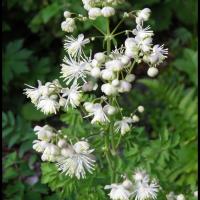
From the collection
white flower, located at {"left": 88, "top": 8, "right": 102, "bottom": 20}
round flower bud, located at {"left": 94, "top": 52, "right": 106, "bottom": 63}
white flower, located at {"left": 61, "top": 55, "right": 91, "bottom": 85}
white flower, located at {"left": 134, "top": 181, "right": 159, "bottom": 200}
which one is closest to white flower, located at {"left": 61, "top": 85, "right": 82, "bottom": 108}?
white flower, located at {"left": 61, "top": 55, "right": 91, "bottom": 85}

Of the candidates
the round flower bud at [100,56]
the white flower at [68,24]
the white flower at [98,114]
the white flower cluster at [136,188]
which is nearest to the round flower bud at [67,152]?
the white flower at [98,114]

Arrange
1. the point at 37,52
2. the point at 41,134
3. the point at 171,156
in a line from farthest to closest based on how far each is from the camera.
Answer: the point at 37,52 → the point at 171,156 → the point at 41,134

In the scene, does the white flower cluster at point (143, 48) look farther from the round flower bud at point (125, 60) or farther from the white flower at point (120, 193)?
the white flower at point (120, 193)

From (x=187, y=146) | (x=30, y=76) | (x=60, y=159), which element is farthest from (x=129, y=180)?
(x=30, y=76)

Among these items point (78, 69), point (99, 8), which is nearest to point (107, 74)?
point (78, 69)

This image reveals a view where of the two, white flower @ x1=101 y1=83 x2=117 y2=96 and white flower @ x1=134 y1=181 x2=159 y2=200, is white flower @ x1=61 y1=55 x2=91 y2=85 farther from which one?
white flower @ x1=134 y1=181 x2=159 y2=200

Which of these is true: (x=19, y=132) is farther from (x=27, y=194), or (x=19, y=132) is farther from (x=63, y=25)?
(x=63, y=25)
